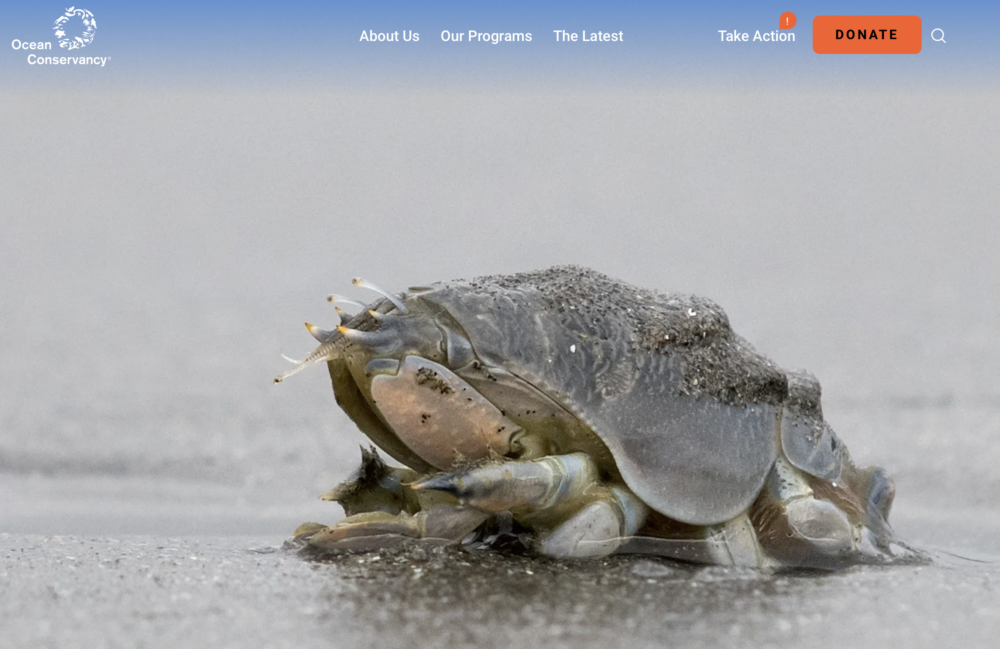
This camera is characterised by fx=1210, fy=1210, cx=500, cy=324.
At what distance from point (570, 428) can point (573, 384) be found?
4.6 inches

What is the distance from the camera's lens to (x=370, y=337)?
297 centimetres

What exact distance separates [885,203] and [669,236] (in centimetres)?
232

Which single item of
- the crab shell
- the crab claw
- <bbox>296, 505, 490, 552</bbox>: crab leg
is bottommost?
<bbox>296, 505, 490, 552</bbox>: crab leg

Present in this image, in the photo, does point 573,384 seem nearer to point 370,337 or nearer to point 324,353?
point 370,337

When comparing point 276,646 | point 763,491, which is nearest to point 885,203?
point 763,491

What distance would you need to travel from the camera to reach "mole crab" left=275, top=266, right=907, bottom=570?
299 centimetres

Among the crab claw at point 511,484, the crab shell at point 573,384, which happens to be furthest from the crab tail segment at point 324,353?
the crab claw at point 511,484

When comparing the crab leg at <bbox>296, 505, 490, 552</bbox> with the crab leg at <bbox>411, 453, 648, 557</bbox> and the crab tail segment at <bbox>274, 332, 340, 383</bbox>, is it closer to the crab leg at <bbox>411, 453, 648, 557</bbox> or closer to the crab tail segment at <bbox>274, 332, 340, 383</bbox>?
the crab leg at <bbox>411, 453, 648, 557</bbox>

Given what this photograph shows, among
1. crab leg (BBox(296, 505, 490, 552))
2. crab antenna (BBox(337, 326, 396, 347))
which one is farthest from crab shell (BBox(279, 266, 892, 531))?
crab leg (BBox(296, 505, 490, 552))

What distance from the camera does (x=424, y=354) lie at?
9.83ft

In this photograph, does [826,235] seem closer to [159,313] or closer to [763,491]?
[159,313]

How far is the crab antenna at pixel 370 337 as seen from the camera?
2.96m

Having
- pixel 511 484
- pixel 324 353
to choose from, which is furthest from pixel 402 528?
pixel 324 353

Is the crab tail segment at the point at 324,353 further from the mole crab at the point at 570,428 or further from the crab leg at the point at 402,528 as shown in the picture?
the crab leg at the point at 402,528
